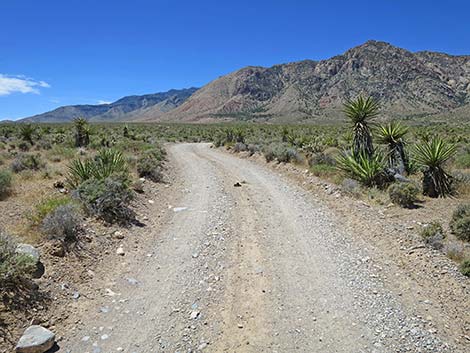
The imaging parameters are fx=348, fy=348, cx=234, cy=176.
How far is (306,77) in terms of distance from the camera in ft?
604

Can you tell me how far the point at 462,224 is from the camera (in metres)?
7.21

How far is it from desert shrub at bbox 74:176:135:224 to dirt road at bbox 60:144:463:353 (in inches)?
43.4

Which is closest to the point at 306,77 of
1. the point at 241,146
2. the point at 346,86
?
the point at 346,86

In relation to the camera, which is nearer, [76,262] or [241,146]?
[76,262]

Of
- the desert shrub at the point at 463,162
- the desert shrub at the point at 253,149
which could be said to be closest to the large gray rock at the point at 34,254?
the desert shrub at the point at 463,162

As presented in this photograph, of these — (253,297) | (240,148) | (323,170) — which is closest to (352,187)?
(323,170)

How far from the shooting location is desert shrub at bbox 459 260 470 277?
5676 millimetres

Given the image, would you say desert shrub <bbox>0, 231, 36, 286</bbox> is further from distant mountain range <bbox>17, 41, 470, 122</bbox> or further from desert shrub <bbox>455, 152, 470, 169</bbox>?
distant mountain range <bbox>17, 41, 470, 122</bbox>

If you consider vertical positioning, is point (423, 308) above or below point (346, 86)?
below

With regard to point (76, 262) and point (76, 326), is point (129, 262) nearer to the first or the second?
point (76, 262)

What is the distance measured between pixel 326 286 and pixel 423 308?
136cm

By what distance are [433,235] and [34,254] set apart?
732cm

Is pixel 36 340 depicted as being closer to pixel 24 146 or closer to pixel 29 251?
pixel 29 251

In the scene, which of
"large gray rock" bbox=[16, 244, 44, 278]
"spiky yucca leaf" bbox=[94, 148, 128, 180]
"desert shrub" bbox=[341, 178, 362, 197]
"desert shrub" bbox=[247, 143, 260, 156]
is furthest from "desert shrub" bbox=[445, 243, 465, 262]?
"desert shrub" bbox=[247, 143, 260, 156]
